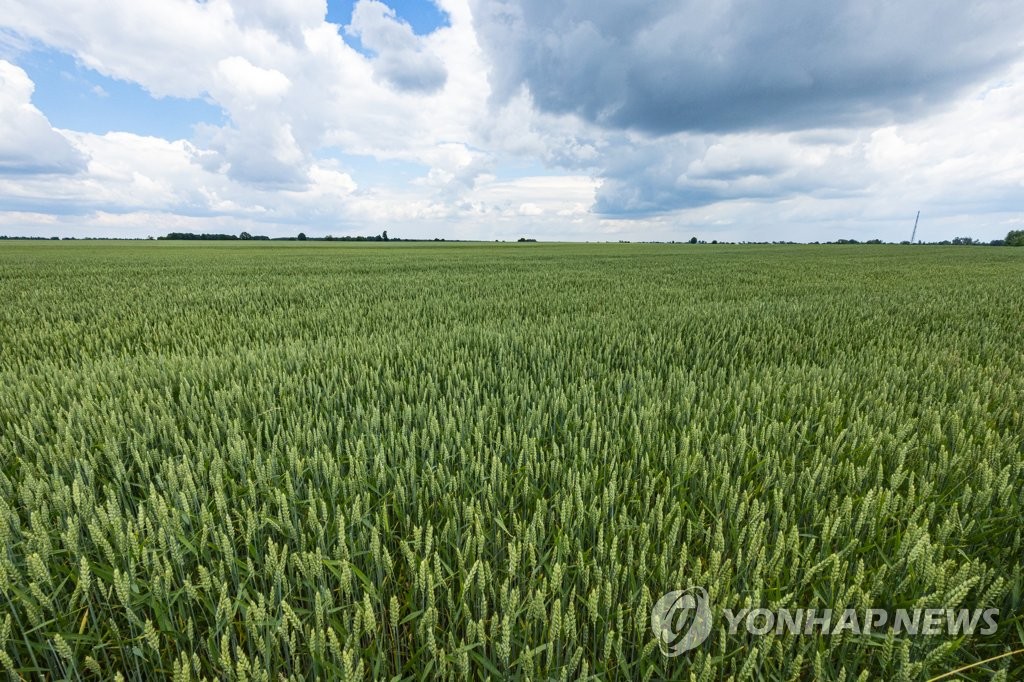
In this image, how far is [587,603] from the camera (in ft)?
4.27

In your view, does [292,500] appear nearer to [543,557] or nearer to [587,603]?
[543,557]

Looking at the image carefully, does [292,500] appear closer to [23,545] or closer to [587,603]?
[23,545]

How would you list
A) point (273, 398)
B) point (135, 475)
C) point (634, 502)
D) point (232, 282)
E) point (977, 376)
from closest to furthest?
1. point (634, 502)
2. point (135, 475)
3. point (273, 398)
4. point (977, 376)
5. point (232, 282)

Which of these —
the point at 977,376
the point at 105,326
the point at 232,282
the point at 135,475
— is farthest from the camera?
the point at 232,282

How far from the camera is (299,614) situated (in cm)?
143

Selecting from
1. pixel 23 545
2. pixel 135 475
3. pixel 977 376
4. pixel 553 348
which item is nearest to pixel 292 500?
pixel 23 545

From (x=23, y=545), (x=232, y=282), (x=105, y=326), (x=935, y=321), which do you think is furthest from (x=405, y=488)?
(x=232, y=282)

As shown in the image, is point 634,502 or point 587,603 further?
point 634,502

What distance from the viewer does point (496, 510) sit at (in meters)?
1.74

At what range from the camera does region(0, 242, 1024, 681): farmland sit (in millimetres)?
1292

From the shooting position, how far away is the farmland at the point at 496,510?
1292mm

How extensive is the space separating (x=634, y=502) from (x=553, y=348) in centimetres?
281

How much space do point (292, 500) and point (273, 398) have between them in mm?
1432

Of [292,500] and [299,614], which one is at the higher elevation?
[292,500]
